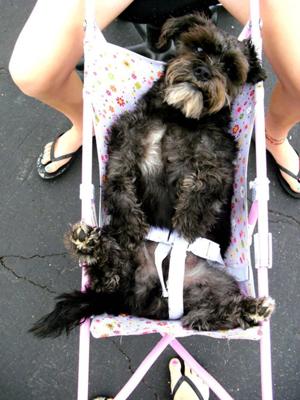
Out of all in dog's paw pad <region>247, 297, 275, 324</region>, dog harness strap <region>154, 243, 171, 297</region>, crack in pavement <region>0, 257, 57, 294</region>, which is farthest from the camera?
crack in pavement <region>0, 257, 57, 294</region>

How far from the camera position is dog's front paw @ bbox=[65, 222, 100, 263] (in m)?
1.87

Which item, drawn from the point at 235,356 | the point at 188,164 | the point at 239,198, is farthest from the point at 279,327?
the point at 188,164

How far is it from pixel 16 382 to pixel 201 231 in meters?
1.51

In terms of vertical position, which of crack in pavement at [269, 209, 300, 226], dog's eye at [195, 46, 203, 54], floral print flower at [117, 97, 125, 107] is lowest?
crack in pavement at [269, 209, 300, 226]

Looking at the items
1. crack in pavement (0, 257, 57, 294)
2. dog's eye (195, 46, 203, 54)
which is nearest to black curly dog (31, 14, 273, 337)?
dog's eye (195, 46, 203, 54)

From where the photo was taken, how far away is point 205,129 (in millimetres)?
2197

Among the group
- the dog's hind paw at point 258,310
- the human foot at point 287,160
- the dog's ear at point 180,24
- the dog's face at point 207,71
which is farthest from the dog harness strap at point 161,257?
the human foot at point 287,160

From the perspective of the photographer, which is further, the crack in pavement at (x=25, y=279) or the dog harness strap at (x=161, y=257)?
the crack in pavement at (x=25, y=279)

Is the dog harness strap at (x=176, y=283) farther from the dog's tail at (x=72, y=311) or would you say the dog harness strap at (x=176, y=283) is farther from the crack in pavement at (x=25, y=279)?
the crack in pavement at (x=25, y=279)

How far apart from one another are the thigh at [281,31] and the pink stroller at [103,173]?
14 cm

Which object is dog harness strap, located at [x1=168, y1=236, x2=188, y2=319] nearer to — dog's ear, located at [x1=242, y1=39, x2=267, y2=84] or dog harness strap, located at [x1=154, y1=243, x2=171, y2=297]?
dog harness strap, located at [x1=154, y1=243, x2=171, y2=297]

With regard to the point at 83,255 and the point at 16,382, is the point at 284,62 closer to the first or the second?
the point at 83,255

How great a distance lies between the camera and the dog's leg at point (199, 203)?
2.05 meters

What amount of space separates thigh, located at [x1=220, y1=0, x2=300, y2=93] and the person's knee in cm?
97
